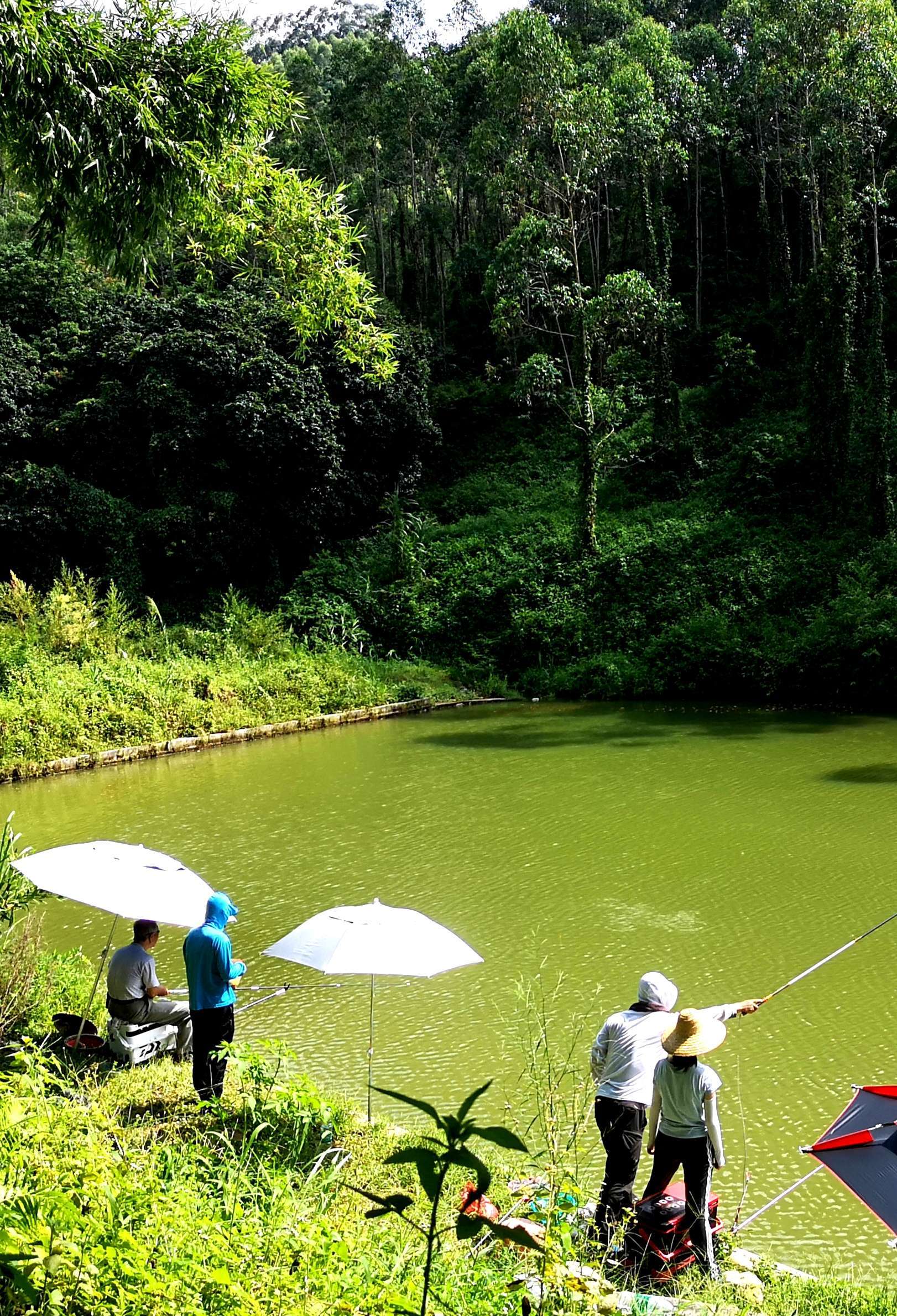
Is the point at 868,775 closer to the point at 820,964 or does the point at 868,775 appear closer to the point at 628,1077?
the point at 820,964

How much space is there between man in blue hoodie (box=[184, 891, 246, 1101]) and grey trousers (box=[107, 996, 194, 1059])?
40cm

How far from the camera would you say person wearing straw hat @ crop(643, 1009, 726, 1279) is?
397 centimetres

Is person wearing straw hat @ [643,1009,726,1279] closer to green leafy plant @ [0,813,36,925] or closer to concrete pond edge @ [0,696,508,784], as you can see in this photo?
green leafy plant @ [0,813,36,925]

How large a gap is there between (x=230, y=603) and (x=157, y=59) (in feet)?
52.6

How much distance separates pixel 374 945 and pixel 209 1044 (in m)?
0.95

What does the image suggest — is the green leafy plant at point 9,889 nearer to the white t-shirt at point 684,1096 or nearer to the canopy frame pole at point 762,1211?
the white t-shirt at point 684,1096

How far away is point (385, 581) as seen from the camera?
23.6 meters

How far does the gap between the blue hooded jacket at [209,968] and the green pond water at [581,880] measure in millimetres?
1104

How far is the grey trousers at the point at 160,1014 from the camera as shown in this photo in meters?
5.59

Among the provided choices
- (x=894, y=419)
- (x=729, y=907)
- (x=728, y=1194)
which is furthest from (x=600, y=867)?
(x=894, y=419)

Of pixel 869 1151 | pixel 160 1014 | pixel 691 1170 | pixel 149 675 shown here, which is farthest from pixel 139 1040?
pixel 149 675

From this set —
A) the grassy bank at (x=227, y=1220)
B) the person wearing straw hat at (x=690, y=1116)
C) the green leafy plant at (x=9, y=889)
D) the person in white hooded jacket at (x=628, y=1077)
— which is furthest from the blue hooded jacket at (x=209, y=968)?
the person wearing straw hat at (x=690, y=1116)

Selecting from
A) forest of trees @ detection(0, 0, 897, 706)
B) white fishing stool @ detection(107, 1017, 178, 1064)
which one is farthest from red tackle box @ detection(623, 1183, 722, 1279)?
forest of trees @ detection(0, 0, 897, 706)

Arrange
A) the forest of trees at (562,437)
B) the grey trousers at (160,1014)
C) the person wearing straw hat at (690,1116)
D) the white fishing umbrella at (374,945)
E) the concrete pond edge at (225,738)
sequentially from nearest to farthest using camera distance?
the person wearing straw hat at (690,1116) < the white fishing umbrella at (374,945) < the grey trousers at (160,1014) < the concrete pond edge at (225,738) < the forest of trees at (562,437)
